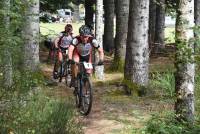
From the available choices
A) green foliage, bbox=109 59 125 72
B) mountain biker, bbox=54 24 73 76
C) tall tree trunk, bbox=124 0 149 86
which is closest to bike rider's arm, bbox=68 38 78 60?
tall tree trunk, bbox=124 0 149 86

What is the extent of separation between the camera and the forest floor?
923cm

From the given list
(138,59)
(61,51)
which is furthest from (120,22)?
(138,59)

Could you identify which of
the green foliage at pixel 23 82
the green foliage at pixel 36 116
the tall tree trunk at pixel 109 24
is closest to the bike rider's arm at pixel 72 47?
the green foliage at pixel 36 116

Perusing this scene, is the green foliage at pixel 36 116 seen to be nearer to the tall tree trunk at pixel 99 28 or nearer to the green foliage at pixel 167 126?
the green foliage at pixel 167 126

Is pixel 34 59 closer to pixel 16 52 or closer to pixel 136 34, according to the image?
pixel 136 34

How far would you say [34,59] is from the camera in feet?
41.2

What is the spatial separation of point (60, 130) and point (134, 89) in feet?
19.2

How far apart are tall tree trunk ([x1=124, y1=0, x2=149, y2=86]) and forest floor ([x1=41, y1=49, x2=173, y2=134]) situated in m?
0.53

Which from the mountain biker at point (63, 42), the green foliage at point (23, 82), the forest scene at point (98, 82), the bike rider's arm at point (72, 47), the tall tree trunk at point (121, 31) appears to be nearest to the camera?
the forest scene at point (98, 82)

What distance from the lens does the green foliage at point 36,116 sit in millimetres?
7039

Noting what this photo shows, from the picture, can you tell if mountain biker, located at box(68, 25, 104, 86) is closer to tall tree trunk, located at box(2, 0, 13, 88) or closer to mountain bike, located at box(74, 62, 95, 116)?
mountain bike, located at box(74, 62, 95, 116)

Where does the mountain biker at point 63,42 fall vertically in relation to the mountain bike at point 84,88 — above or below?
above

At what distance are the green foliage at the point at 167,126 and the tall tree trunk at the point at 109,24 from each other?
18636 mm

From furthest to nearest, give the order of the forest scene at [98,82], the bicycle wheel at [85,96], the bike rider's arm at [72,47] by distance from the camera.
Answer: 1. the bike rider's arm at [72,47]
2. the bicycle wheel at [85,96]
3. the forest scene at [98,82]
